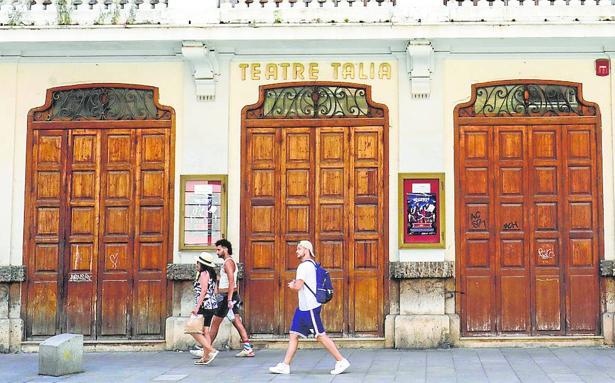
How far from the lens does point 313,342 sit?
39.0 feet

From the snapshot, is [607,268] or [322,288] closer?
[322,288]

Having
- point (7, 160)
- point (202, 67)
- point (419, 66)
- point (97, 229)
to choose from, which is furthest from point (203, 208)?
point (419, 66)

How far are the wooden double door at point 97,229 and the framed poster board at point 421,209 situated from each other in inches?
142

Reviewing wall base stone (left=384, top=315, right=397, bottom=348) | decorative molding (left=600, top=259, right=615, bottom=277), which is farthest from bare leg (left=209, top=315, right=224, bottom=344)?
decorative molding (left=600, top=259, right=615, bottom=277)

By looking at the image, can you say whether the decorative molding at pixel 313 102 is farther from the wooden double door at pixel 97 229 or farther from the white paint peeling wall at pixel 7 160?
the white paint peeling wall at pixel 7 160

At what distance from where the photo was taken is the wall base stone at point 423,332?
11.6 meters

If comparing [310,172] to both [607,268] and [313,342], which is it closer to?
[313,342]

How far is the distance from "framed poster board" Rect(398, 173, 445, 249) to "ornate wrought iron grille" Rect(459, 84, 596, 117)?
1.22 meters

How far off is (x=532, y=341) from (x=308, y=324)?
4.10 meters

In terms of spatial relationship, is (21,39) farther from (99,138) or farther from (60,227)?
(60,227)

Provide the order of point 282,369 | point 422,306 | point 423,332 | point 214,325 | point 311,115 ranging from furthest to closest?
1. point 311,115
2. point 422,306
3. point 423,332
4. point 214,325
5. point 282,369

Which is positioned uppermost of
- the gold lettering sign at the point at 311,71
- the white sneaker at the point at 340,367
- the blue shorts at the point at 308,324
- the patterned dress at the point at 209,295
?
the gold lettering sign at the point at 311,71

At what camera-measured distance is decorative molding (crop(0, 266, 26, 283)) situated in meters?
11.9

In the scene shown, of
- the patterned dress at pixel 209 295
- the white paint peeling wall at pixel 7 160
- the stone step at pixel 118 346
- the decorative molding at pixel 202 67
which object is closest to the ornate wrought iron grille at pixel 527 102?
the decorative molding at pixel 202 67
